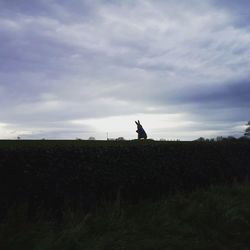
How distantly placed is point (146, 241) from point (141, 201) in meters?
2.98

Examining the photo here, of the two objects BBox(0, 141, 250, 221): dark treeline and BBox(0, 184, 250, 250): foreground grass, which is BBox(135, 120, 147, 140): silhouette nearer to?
BBox(0, 141, 250, 221): dark treeline

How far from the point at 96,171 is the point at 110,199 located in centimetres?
73

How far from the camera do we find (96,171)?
10.1 metres

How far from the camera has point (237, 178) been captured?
15.7 m

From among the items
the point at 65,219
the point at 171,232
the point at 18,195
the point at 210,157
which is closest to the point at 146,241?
the point at 171,232

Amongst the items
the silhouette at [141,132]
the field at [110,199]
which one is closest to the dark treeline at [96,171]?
the field at [110,199]

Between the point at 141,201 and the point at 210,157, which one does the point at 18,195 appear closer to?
the point at 141,201

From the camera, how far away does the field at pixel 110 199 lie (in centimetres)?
805

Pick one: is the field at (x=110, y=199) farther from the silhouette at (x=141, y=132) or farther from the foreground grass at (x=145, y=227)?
the silhouette at (x=141, y=132)

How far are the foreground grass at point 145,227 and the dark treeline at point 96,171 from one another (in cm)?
37

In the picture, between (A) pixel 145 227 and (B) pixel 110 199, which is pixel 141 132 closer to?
(B) pixel 110 199

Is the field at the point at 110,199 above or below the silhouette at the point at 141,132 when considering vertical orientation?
below

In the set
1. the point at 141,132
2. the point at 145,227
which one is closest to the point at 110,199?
the point at 145,227

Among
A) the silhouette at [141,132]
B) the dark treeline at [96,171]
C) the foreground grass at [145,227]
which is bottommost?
the foreground grass at [145,227]
